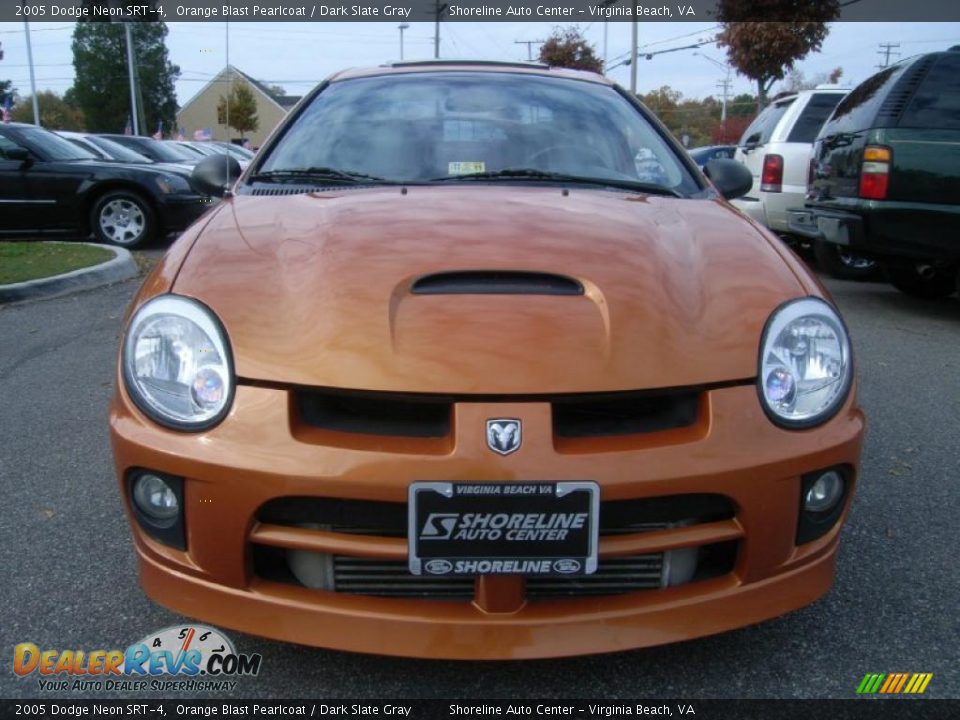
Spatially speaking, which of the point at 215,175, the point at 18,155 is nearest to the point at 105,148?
the point at 18,155

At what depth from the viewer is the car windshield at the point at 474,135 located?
8.64 feet

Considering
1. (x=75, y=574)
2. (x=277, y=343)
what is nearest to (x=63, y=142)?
(x=75, y=574)

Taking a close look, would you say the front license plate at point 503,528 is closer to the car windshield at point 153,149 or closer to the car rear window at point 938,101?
the car rear window at point 938,101

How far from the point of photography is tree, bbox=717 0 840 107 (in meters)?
15.7

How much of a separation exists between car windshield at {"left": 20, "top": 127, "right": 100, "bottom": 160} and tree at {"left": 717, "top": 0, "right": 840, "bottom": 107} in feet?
38.7

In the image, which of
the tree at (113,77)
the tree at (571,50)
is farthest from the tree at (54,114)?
the tree at (571,50)

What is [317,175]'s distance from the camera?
2.60 meters

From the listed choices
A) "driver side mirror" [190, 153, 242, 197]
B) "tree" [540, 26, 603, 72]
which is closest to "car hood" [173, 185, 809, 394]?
"driver side mirror" [190, 153, 242, 197]

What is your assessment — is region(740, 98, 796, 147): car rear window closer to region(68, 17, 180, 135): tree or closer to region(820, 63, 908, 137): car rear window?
region(820, 63, 908, 137): car rear window

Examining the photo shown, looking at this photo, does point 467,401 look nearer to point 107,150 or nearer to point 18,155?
point 18,155

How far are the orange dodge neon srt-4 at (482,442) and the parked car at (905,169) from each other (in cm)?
391

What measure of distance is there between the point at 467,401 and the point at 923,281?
20.1ft

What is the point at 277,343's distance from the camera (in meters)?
1.71

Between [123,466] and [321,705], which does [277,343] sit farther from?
[321,705]
